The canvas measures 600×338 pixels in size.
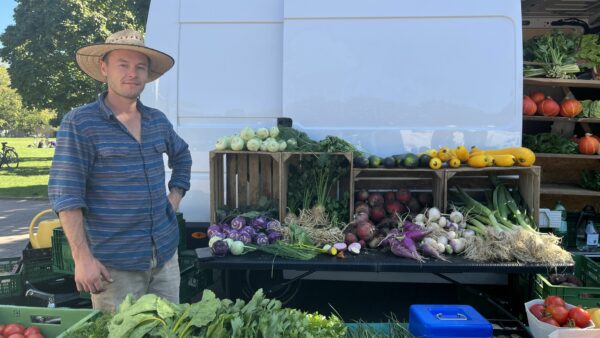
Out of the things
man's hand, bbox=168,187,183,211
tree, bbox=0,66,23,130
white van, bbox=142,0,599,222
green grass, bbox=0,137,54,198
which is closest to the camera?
man's hand, bbox=168,187,183,211

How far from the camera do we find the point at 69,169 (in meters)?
2.27

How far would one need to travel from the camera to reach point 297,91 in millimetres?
4082

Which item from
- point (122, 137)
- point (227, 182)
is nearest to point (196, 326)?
point (122, 137)

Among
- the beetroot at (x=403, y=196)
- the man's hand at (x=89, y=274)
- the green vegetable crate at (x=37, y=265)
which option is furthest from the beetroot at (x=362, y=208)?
the green vegetable crate at (x=37, y=265)

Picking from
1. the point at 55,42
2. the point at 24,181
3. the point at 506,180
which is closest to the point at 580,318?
the point at 506,180

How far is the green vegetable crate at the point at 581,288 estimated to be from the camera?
328 centimetres

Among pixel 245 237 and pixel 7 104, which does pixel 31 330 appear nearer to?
pixel 245 237

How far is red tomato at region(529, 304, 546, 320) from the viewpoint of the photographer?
8.77 feet

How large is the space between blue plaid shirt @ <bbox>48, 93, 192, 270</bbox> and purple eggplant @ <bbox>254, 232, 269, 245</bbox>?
42.8 inches

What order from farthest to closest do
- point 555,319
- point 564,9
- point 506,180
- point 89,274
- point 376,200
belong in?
point 564,9, point 506,180, point 376,200, point 555,319, point 89,274

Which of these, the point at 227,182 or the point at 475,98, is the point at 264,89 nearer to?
the point at 227,182

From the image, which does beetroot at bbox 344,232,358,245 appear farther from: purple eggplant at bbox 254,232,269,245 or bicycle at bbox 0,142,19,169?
bicycle at bbox 0,142,19,169

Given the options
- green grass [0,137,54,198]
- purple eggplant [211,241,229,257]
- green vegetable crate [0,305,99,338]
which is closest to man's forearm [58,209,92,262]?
green vegetable crate [0,305,99,338]

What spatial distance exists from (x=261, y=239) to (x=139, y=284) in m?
1.21
